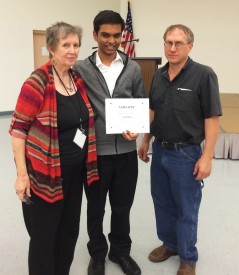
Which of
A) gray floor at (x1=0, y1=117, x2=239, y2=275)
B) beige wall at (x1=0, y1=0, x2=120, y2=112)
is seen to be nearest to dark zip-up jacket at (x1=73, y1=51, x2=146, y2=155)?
gray floor at (x1=0, y1=117, x2=239, y2=275)

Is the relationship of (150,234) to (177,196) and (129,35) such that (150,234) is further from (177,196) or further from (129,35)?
(129,35)

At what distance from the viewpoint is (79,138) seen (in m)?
1.42

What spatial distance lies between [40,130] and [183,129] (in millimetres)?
737

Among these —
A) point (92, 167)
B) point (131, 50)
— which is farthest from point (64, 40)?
point (131, 50)

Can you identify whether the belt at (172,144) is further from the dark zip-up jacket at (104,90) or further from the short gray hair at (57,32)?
the short gray hair at (57,32)

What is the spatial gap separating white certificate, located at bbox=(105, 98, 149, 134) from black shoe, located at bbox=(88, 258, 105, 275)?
0.86 meters

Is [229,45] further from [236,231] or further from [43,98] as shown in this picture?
[43,98]

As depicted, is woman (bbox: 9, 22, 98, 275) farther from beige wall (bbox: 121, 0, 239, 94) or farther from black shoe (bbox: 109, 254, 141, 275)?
beige wall (bbox: 121, 0, 239, 94)

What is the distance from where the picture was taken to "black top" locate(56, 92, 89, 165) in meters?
1.35

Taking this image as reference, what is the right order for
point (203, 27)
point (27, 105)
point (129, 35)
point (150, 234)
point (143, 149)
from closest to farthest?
1. point (27, 105)
2. point (143, 149)
3. point (150, 234)
4. point (203, 27)
5. point (129, 35)

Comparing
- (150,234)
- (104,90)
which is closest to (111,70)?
(104,90)

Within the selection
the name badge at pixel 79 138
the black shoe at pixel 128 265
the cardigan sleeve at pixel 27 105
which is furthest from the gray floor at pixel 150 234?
the cardigan sleeve at pixel 27 105

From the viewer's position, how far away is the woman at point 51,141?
4.27ft

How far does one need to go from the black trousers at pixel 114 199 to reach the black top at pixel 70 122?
0.81 ft
